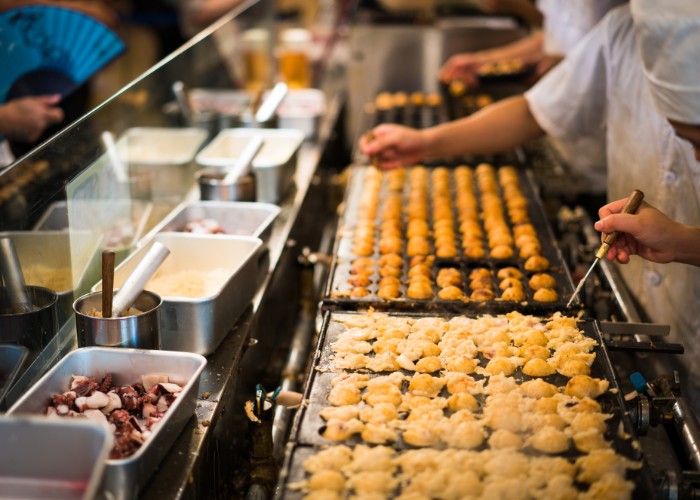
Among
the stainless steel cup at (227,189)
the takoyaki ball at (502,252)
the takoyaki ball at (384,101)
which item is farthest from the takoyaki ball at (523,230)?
the takoyaki ball at (384,101)

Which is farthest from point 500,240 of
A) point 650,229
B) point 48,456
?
point 48,456

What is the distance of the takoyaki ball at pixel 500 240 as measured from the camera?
271 cm

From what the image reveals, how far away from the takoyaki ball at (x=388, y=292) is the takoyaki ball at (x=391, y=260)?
0.59 feet

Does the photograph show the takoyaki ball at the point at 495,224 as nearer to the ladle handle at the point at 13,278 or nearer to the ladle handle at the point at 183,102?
the ladle handle at the point at 183,102

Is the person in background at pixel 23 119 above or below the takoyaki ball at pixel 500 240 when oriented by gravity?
above

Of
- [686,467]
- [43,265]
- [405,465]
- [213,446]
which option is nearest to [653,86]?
[686,467]

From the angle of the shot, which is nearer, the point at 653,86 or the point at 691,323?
the point at 653,86

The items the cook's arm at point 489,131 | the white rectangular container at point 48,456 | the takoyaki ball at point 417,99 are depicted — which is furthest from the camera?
the takoyaki ball at point 417,99

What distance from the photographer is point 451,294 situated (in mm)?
2350

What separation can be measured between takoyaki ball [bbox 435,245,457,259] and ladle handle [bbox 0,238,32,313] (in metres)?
1.30

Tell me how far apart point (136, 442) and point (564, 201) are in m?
2.61

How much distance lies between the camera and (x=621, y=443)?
5.48ft

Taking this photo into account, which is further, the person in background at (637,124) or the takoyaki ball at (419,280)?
the takoyaki ball at (419,280)

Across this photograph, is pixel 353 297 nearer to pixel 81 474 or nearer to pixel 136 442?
pixel 136 442
